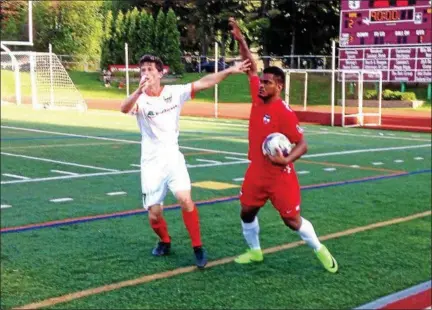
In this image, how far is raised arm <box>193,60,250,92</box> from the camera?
151 centimetres

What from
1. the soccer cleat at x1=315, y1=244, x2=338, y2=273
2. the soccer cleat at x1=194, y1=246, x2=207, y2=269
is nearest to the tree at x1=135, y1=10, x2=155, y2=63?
the soccer cleat at x1=315, y1=244, x2=338, y2=273

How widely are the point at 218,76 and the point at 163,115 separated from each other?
0.16m

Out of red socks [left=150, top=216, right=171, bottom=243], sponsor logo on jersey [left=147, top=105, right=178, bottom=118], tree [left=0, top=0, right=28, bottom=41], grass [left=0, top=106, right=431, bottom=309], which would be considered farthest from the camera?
grass [left=0, top=106, right=431, bottom=309]

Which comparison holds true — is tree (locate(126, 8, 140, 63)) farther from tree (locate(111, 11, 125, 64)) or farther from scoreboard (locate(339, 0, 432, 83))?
scoreboard (locate(339, 0, 432, 83))

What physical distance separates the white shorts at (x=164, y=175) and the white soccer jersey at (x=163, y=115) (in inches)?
6.5

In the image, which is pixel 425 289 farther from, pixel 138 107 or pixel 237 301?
pixel 138 107

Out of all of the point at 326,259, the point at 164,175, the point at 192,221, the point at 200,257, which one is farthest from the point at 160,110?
the point at 200,257

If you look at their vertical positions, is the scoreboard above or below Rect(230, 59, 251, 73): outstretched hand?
above

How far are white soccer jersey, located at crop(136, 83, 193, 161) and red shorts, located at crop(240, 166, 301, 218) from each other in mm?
478

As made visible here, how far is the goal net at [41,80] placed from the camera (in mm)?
1822

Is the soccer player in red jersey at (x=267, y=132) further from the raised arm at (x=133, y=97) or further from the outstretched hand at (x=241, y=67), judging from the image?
the raised arm at (x=133, y=97)

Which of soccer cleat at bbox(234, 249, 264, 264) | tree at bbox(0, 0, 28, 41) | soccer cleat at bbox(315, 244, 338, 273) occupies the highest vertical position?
tree at bbox(0, 0, 28, 41)

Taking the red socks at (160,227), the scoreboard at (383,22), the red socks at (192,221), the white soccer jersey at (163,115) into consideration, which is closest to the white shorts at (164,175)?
the white soccer jersey at (163,115)

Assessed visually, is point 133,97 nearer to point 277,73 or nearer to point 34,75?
point 277,73
